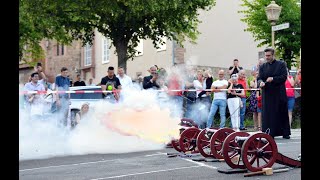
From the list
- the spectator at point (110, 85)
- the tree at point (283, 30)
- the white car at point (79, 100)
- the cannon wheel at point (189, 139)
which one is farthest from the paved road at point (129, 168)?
the tree at point (283, 30)

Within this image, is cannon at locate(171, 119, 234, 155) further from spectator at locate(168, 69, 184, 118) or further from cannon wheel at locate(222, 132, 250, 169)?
spectator at locate(168, 69, 184, 118)

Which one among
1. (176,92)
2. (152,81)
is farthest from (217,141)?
(176,92)

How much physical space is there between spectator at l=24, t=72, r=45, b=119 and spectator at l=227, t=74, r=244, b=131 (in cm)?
503

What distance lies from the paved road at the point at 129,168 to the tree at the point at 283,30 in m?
15.9

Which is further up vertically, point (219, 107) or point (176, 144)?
point (219, 107)

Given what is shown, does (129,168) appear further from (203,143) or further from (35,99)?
(35,99)

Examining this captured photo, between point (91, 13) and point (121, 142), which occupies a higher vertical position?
point (91, 13)

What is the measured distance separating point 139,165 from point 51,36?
59.3ft

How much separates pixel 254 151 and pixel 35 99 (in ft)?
24.0

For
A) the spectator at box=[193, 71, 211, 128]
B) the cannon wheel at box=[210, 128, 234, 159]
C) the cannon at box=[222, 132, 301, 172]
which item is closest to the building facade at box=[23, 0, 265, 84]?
the spectator at box=[193, 71, 211, 128]

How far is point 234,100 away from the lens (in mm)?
Result: 15391

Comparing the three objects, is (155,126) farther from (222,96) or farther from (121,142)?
(222,96)
